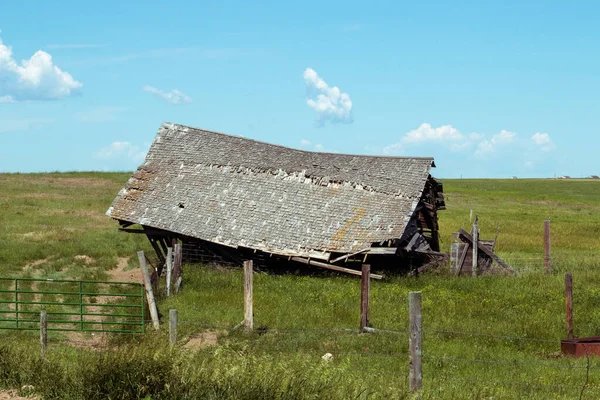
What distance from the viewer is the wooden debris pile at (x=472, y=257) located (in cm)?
2473

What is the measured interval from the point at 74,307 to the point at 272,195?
8697mm

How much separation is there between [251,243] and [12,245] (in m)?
12.1

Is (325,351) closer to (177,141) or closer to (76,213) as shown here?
(177,141)

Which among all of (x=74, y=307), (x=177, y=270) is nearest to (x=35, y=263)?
(x=74, y=307)

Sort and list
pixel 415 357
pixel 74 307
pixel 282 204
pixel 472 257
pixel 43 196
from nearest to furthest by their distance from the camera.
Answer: pixel 415 357, pixel 74 307, pixel 472 257, pixel 282 204, pixel 43 196

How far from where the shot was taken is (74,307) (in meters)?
20.1

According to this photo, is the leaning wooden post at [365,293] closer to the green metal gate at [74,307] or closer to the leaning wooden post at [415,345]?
the green metal gate at [74,307]

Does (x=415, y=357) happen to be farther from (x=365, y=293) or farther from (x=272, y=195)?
(x=272, y=195)

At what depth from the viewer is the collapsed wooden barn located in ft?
79.3

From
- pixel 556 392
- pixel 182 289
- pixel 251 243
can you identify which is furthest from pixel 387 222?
pixel 556 392

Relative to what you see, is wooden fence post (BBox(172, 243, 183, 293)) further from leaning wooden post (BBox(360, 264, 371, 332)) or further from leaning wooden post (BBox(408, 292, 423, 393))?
leaning wooden post (BBox(408, 292, 423, 393))

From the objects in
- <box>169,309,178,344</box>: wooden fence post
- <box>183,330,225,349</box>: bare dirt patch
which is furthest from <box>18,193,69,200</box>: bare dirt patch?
<box>169,309,178,344</box>: wooden fence post

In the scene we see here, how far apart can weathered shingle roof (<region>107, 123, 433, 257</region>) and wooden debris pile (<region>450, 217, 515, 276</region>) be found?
2.13 meters

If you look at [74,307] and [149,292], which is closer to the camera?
[149,292]
